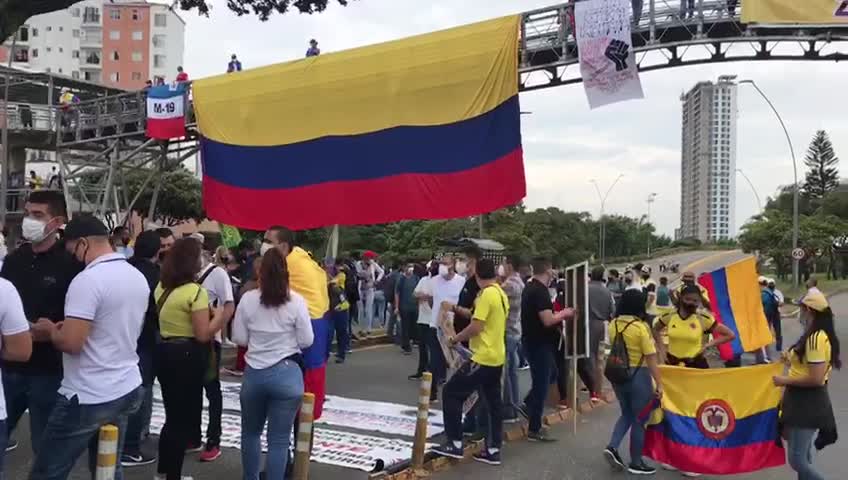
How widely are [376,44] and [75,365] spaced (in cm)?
861

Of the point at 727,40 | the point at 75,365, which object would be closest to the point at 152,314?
the point at 75,365

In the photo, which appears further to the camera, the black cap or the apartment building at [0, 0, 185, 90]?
the apartment building at [0, 0, 185, 90]

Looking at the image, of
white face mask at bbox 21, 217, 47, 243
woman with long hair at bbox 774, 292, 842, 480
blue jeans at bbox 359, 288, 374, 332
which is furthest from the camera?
blue jeans at bbox 359, 288, 374, 332

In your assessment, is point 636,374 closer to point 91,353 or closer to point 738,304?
point 738,304

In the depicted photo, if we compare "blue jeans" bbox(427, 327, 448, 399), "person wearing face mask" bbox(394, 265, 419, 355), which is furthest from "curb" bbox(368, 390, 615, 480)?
"person wearing face mask" bbox(394, 265, 419, 355)

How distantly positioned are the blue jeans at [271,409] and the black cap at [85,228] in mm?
1546

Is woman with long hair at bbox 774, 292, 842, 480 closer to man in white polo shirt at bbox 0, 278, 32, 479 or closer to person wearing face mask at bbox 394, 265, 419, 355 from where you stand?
man in white polo shirt at bbox 0, 278, 32, 479

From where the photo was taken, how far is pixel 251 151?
13.1 m

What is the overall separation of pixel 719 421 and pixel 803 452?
106 cm

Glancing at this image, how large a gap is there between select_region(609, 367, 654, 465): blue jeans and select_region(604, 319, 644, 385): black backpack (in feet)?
0.16

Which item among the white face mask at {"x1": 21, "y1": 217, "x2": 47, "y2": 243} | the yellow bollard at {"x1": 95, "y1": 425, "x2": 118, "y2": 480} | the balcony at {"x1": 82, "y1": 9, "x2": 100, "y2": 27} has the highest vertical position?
the balcony at {"x1": 82, "y1": 9, "x2": 100, "y2": 27}

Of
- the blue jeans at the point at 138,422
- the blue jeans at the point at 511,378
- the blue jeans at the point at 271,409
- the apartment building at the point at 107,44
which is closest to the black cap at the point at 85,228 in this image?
the blue jeans at the point at 271,409

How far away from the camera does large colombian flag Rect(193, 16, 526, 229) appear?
1033 centimetres

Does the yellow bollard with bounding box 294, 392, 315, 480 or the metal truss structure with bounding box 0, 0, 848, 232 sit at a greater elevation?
the metal truss structure with bounding box 0, 0, 848, 232
